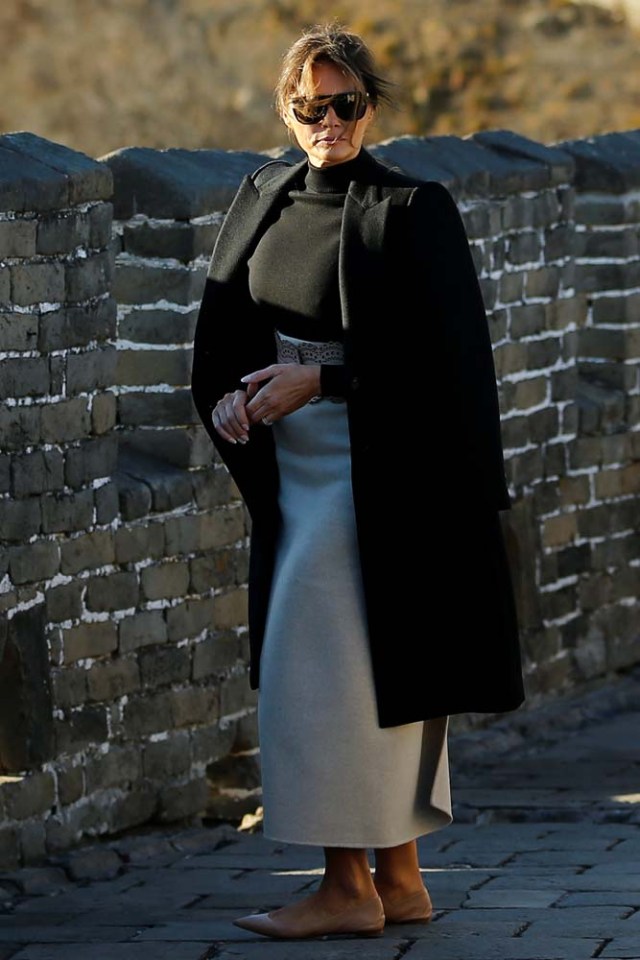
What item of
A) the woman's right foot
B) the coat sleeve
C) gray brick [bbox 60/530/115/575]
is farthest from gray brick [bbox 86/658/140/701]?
the coat sleeve

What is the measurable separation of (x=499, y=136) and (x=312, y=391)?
145 inches

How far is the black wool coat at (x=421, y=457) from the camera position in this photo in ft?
14.1

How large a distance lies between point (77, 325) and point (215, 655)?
44.5 inches

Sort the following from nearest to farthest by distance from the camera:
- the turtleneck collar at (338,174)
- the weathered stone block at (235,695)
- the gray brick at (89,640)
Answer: the turtleneck collar at (338,174)
the gray brick at (89,640)
the weathered stone block at (235,695)

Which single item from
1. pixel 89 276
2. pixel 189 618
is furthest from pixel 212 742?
pixel 89 276

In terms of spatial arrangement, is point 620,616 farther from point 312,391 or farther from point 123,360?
point 312,391

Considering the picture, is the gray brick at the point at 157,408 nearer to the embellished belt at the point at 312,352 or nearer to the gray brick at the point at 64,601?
the gray brick at the point at 64,601

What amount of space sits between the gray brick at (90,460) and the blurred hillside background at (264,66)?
1429cm

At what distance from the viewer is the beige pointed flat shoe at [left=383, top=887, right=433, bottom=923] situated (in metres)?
4.49

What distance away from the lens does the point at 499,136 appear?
782 cm

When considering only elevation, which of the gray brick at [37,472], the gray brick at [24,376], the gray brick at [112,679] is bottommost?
the gray brick at [112,679]

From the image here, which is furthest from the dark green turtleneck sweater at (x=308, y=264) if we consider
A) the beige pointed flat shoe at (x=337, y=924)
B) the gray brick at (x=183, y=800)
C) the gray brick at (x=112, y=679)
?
the gray brick at (x=183, y=800)

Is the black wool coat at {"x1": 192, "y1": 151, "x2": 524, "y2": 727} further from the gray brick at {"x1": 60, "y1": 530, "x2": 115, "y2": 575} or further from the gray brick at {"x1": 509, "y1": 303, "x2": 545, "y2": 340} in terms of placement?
the gray brick at {"x1": 509, "y1": 303, "x2": 545, "y2": 340}

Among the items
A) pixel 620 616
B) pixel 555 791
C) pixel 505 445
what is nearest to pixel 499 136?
pixel 505 445
